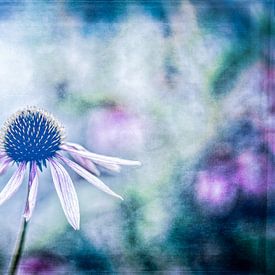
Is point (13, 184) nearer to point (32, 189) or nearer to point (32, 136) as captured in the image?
point (32, 189)

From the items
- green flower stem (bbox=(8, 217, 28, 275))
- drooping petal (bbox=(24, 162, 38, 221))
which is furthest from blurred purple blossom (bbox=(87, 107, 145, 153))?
green flower stem (bbox=(8, 217, 28, 275))

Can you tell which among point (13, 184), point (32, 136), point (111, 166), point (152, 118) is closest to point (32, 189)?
point (13, 184)

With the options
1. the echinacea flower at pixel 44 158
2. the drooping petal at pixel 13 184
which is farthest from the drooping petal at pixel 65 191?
the drooping petal at pixel 13 184

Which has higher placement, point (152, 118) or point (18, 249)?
point (152, 118)

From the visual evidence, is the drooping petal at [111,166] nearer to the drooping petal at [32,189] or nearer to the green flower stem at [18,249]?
the drooping petal at [32,189]

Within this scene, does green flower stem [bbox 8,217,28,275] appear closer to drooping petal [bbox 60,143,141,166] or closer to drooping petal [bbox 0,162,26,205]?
drooping petal [bbox 0,162,26,205]

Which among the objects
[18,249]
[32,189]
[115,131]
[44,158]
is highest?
[115,131]
